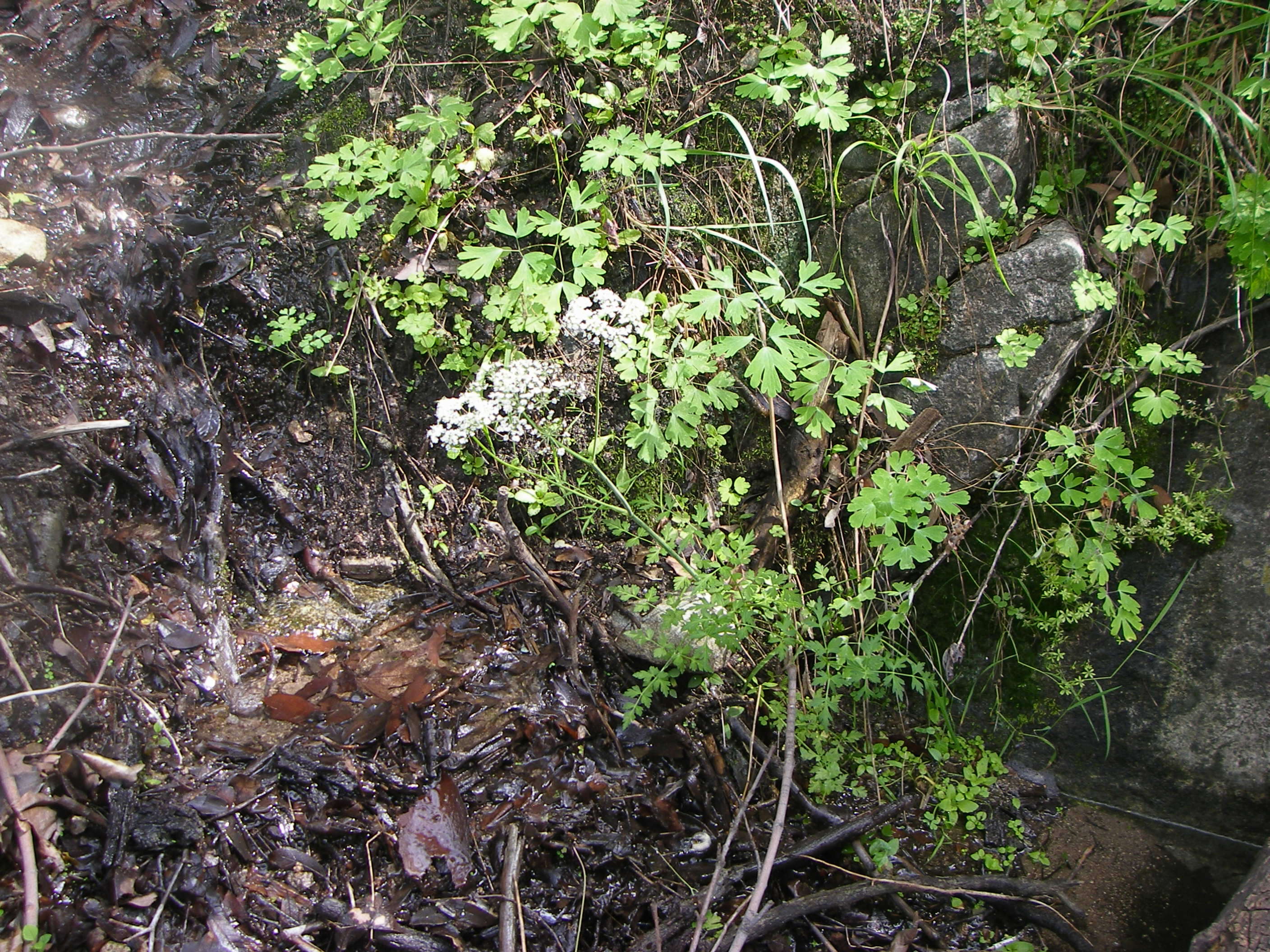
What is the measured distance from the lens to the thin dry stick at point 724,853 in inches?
83.1

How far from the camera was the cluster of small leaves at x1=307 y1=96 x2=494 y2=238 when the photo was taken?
120 inches

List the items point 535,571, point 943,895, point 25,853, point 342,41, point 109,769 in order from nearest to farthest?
point 25,853 → point 109,769 → point 943,895 → point 535,571 → point 342,41

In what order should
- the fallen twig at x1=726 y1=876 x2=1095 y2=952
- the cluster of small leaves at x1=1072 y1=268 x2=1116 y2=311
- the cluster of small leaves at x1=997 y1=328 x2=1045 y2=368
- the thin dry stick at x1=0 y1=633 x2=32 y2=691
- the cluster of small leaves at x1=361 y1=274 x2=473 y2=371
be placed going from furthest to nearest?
the cluster of small leaves at x1=361 y1=274 x2=473 y2=371 → the cluster of small leaves at x1=997 y1=328 x2=1045 y2=368 → the cluster of small leaves at x1=1072 y1=268 x2=1116 y2=311 → the thin dry stick at x1=0 y1=633 x2=32 y2=691 → the fallen twig at x1=726 y1=876 x2=1095 y2=952

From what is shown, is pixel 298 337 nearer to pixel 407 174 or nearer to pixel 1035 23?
pixel 407 174

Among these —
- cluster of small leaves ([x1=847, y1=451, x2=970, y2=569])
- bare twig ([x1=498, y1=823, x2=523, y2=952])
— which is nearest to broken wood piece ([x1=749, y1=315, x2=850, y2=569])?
cluster of small leaves ([x1=847, y1=451, x2=970, y2=569])

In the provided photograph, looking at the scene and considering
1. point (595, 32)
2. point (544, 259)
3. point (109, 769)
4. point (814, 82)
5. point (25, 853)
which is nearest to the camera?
point (25, 853)

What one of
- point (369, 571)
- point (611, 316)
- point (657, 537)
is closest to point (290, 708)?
point (369, 571)

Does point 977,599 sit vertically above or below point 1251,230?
below

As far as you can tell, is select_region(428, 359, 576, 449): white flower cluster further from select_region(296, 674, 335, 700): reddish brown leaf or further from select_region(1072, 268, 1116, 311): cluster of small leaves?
select_region(1072, 268, 1116, 311): cluster of small leaves

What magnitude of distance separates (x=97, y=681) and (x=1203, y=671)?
4.04 m

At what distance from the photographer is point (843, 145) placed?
297 cm

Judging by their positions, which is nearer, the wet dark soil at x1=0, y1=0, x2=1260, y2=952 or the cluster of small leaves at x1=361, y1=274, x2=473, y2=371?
the wet dark soil at x1=0, y1=0, x2=1260, y2=952

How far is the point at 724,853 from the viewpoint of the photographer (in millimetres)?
2229

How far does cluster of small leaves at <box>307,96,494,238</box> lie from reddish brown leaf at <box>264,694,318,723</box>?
6.31 ft
